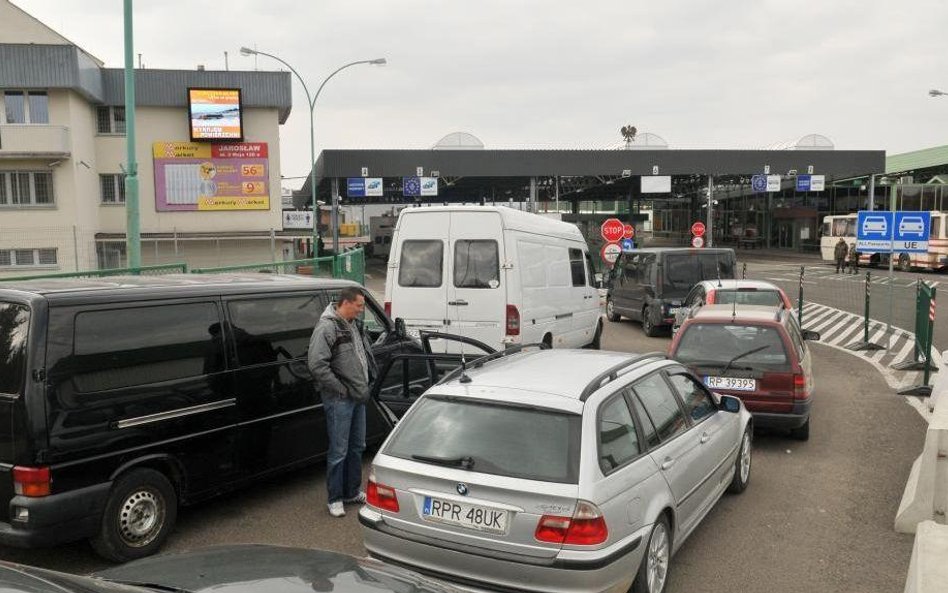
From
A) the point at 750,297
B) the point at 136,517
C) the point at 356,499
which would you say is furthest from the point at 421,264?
the point at 750,297

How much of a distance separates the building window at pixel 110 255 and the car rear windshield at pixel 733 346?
2438 cm

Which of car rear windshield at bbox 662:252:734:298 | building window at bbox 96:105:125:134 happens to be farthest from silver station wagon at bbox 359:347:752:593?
→ building window at bbox 96:105:125:134

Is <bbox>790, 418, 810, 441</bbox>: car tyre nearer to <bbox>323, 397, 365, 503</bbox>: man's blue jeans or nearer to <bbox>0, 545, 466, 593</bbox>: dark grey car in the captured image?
<bbox>323, 397, 365, 503</bbox>: man's blue jeans

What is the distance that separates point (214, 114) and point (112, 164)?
4525 millimetres

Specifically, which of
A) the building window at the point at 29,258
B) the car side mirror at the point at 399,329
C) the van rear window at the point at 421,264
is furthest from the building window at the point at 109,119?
the car side mirror at the point at 399,329

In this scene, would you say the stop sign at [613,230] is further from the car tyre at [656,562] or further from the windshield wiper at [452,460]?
the windshield wiper at [452,460]

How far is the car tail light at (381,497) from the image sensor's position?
4.47 metres

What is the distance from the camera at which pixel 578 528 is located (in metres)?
3.97

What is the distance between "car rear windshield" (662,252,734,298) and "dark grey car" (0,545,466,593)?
14.7 meters

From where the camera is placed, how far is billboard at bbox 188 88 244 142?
98.3 feet

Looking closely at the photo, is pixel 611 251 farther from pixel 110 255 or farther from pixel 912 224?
pixel 110 255

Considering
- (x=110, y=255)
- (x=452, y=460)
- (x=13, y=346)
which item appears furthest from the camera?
(x=110, y=255)

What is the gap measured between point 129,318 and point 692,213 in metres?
65.4

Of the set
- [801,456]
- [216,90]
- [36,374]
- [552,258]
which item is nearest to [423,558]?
[36,374]
